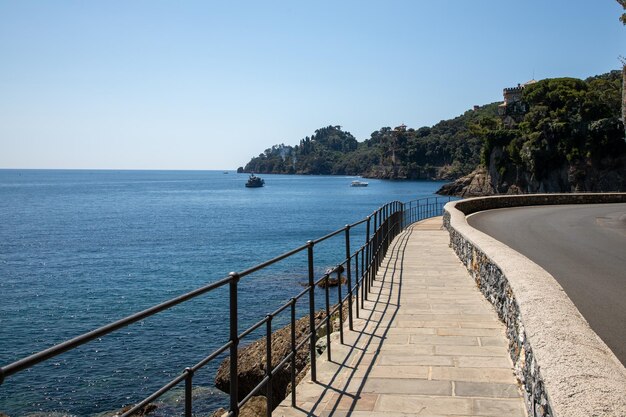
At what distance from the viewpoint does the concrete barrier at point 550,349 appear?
3117 mm

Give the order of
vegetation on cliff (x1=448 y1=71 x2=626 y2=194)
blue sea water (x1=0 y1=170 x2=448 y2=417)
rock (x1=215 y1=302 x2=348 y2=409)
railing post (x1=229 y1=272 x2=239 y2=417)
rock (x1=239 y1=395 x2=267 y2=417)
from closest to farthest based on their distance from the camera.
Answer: railing post (x1=229 y1=272 x2=239 y2=417)
rock (x1=239 y1=395 x2=267 y2=417)
rock (x1=215 y1=302 x2=348 y2=409)
blue sea water (x1=0 y1=170 x2=448 y2=417)
vegetation on cliff (x1=448 y1=71 x2=626 y2=194)

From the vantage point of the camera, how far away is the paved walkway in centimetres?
493

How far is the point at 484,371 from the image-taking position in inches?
227

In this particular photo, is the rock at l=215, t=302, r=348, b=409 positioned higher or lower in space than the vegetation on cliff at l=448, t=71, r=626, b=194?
lower

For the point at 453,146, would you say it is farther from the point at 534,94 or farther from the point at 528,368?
the point at 528,368

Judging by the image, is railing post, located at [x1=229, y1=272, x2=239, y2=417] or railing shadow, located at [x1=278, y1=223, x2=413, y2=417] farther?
railing shadow, located at [x1=278, y1=223, x2=413, y2=417]

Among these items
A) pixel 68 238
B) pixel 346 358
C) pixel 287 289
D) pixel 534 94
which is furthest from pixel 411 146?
pixel 346 358

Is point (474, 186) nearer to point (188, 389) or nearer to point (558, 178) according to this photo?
point (558, 178)

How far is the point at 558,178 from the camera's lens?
7400 cm

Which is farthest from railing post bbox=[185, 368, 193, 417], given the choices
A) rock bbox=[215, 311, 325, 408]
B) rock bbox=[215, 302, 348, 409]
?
rock bbox=[215, 311, 325, 408]

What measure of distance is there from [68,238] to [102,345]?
120 ft

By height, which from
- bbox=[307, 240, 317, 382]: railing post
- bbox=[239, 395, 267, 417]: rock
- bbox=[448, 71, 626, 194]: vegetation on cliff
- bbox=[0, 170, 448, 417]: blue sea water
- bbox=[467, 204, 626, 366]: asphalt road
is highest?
bbox=[448, 71, 626, 194]: vegetation on cliff

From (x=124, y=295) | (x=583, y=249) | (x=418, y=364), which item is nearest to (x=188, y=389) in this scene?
(x=418, y=364)

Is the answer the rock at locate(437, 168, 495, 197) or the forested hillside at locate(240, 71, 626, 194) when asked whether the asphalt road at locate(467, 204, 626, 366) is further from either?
the rock at locate(437, 168, 495, 197)
